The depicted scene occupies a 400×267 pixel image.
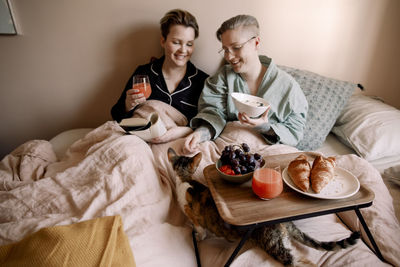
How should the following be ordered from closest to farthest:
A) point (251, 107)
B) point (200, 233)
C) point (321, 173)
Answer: point (321, 173)
point (200, 233)
point (251, 107)

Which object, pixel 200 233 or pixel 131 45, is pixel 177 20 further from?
pixel 200 233

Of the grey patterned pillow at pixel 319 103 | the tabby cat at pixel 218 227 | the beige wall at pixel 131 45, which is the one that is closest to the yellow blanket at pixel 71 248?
the tabby cat at pixel 218 227

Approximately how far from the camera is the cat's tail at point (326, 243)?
30.5 inches

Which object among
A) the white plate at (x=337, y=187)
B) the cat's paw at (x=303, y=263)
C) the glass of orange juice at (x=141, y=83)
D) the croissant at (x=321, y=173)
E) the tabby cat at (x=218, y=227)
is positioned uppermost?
the glass of orange juice at (x=141, y=83)

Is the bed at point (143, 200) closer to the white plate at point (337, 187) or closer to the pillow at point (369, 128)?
the pillow at point (369, 128)

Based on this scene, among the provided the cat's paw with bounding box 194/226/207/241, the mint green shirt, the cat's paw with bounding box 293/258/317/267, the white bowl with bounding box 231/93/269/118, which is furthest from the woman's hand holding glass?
the cat's paw with bounding box 293/258/317/267

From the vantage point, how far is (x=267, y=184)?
0.81 m

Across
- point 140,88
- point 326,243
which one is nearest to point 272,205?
point 326,243

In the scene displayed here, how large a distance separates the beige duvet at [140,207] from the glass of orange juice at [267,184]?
231 millimetres

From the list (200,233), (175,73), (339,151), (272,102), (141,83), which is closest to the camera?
(200,233)

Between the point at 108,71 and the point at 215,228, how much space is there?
1.47 m

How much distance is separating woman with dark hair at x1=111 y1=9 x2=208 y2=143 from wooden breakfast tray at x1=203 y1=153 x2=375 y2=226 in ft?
2.23

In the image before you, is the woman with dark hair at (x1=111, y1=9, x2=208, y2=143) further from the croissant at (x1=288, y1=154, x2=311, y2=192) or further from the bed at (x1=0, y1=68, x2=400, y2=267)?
the croissant at (x1=288, y1=154, x2=311, y2=192)

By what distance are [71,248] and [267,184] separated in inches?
25.6
